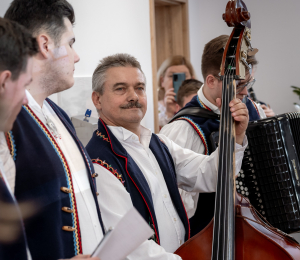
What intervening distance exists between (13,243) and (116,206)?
58 cm

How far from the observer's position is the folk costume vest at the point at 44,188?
2.94 feet

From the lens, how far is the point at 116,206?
1.30 metres

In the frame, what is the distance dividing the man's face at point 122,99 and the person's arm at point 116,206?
0.79ft

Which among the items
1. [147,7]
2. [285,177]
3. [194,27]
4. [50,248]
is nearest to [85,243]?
[50,248]

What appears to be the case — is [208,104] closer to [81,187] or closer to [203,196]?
[203,196]

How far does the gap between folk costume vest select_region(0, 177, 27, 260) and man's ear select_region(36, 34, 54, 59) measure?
1.37 feet

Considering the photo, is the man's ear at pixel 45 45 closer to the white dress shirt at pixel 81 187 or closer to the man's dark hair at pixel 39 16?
Answer: the man's dark hair at pixel 39 16

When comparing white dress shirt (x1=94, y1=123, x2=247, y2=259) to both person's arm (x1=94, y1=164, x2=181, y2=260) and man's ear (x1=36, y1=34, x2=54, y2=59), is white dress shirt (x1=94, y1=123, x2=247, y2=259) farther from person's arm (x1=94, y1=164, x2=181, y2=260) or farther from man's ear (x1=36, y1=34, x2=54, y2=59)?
man's ear (x1=36, y1=34, x2=54, y2=59)

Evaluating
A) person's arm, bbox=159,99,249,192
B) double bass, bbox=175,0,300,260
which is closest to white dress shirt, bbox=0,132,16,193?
double bass, bbox=175,0,300,260

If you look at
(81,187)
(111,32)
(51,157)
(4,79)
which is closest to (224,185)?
(81,187)

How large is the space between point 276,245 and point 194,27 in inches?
161

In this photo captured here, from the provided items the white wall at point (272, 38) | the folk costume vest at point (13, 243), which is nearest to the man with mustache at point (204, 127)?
Result: the folk costume vest at point (13, 243)

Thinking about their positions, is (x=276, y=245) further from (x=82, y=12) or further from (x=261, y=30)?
(x=261, y=30)

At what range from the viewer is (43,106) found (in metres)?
1.08
